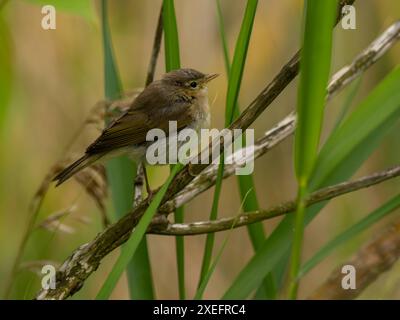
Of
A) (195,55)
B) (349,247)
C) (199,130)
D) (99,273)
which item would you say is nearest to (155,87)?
(199,130)

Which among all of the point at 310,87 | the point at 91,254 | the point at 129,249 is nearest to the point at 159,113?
the point at 91,254

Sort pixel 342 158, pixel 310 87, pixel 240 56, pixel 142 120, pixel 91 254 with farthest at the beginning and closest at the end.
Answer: pixel 142 120 < pixel 91 254 < pixel 240 56 < pixel 342 158 < pixel 310 87

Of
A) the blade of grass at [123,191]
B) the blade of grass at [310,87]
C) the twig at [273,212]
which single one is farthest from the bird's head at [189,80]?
the blade of grass at [310,87]

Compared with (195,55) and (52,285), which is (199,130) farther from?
(52,285)

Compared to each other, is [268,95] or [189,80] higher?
[189,80]

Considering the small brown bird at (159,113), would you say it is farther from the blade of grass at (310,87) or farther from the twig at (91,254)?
the blade of grass at (310,87)

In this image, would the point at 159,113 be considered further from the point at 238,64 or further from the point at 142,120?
the point at 238,64

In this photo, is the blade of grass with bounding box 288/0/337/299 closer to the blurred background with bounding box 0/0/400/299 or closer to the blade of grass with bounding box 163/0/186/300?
the blade of grass with bounding box 163/0/186/300

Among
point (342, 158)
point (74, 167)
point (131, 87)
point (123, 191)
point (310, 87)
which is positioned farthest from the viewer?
point (131, 87)
